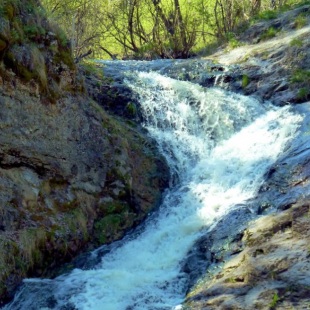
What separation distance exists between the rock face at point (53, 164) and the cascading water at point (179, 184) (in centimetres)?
43

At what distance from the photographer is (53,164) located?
8.11 m

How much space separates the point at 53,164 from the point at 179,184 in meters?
2.78

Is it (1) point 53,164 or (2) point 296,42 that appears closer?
(1) point 53,164

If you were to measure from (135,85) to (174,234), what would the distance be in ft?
18.2

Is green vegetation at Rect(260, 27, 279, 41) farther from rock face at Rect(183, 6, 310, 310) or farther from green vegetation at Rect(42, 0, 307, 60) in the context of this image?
rock face at Rect(183, 6, 310, 310)

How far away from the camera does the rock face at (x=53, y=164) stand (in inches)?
282

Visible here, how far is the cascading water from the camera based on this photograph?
20.9ft

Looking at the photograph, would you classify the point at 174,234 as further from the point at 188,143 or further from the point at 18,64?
the point at 18,64

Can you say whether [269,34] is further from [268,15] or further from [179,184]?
[179,184]

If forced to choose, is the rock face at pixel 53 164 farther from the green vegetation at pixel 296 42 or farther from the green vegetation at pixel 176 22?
the green vegetation at pixel 176 22

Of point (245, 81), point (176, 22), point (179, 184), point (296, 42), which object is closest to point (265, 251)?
point (179, 184)

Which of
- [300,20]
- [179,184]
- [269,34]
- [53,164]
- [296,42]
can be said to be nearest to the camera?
[53,164]

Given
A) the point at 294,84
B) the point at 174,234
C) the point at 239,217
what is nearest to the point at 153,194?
the point at 174,234

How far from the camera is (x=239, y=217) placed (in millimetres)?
7559
